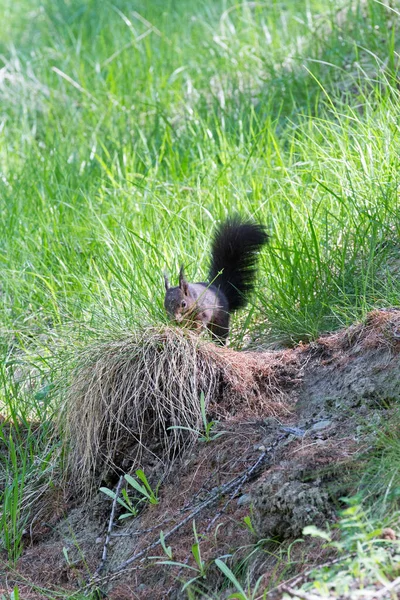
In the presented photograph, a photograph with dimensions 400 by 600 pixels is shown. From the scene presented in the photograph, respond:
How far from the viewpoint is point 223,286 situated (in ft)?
14.1

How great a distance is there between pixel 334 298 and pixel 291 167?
4.39 feet

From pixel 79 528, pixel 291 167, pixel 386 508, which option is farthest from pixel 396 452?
pixel 291 167

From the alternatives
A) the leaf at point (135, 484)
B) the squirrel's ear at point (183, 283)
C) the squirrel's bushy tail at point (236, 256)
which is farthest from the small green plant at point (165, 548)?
the squirrel's bushy tail at point (236, 256)

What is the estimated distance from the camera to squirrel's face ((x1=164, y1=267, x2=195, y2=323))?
12.5ft

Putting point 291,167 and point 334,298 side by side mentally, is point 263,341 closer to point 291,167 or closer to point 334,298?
point 334,298

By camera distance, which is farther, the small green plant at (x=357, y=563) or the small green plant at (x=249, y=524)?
the small green plant at (x=249, y=524)

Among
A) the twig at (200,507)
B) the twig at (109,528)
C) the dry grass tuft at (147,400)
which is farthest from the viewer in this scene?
the dry grass tuft at (147,400)

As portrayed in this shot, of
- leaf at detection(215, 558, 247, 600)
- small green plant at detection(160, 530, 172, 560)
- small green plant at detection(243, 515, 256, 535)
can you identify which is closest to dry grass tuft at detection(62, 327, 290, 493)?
small green plant at detection(160, 530, 172, 560)

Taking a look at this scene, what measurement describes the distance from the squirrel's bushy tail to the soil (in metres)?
0.63

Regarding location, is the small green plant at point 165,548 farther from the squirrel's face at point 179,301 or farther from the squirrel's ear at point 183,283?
the squirrel's ear at point 183,283

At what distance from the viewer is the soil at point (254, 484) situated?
2.63 metres

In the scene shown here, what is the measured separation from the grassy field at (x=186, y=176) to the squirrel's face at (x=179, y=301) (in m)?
0.06

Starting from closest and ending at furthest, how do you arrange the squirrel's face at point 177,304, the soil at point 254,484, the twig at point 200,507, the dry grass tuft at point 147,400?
the soil at point 254,484, the twig at point 200,507, the dry grass tuft at point 147,400, the squirrel's face at point 177,304

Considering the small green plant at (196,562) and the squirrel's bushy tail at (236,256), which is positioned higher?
the squirrel's bushy tail at (236,256)
